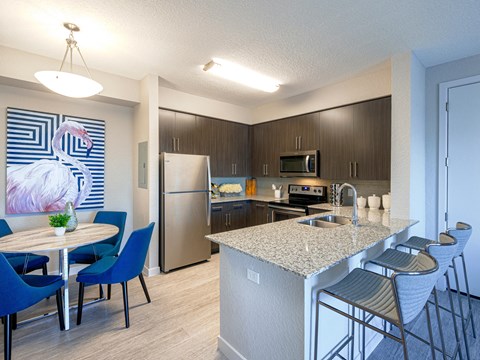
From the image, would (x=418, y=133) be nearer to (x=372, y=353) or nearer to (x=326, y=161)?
(x=326, y=161)

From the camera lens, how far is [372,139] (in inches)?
126

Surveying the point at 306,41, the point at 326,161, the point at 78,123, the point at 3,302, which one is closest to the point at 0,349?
the point at 3,302

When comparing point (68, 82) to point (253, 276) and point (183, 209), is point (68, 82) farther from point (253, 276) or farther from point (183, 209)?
point (253, 276)

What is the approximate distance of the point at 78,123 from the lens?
10.8 ft

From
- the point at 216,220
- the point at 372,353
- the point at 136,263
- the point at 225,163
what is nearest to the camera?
the point at 372,353

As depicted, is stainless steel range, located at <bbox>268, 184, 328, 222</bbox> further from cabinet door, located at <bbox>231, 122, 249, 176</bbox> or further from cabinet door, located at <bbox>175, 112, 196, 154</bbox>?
cabinet door, located at <bbox>175, 112, 196, 154</bbox>

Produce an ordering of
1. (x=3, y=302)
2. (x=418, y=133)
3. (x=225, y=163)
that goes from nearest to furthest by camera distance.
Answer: (x=3, y=302)
(x=418, y=133)
(x=225, y=163)

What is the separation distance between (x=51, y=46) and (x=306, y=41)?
2.59 metres

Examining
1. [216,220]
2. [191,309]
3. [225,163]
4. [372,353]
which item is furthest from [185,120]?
[372,353]

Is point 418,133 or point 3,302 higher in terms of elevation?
point 418,133

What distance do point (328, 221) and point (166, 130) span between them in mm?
2598

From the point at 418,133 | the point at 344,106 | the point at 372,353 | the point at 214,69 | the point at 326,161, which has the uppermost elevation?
the point at 214,69

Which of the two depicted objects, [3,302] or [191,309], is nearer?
[3,302]

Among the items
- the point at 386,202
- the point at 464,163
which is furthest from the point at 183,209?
the point at 464,163
